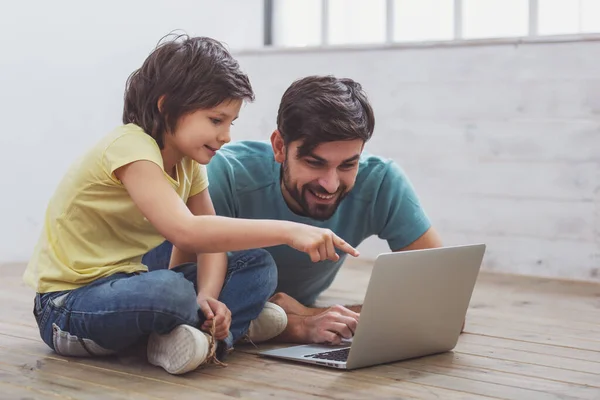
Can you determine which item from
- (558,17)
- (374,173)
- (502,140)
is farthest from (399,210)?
(558,17)

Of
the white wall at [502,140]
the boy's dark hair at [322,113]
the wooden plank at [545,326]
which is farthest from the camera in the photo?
the white wall at [502,140]

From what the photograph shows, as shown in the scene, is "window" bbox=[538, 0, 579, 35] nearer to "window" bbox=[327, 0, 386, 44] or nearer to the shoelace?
"window" bbox=[327, 0, 386, 44]

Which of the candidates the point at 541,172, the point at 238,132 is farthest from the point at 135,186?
the point at 238,132

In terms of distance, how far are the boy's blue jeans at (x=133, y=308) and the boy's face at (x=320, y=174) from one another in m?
0.16

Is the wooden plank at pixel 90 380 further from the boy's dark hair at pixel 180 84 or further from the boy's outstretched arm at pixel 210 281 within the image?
the boy's dark hair at pixel 180 84

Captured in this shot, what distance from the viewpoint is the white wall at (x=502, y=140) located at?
2.81 m

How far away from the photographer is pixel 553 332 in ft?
6.52

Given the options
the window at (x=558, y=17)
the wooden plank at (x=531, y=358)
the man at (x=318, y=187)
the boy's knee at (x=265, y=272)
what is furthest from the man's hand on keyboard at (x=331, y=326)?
the window at (x=558, y=17)

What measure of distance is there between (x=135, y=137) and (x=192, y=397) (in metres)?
0.45

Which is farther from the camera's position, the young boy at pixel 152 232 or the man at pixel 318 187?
the man at pixel 318 187

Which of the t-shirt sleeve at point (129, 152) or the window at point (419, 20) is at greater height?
the window at point (419, 20)

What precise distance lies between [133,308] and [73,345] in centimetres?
18

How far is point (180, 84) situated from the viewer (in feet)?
5.23

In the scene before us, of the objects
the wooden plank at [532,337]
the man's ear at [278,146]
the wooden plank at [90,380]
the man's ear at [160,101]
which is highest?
the man's ear at [160,101]
